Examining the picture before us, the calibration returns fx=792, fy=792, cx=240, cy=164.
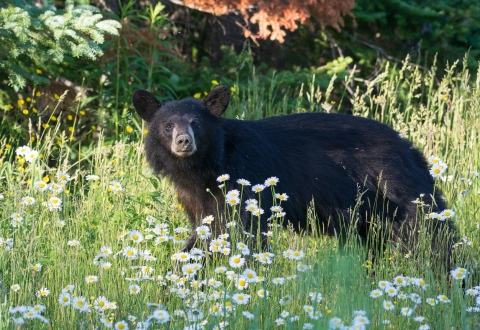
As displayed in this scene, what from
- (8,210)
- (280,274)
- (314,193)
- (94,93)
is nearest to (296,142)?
(314,193)

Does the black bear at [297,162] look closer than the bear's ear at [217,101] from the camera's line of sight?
Yes

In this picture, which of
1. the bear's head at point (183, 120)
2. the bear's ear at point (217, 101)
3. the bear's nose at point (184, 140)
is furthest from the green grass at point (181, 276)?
the bear's ear at point (217, 101)

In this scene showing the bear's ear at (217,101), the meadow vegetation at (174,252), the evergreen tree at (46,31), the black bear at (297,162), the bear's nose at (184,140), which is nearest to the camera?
the meadow vegetation at (174,252)

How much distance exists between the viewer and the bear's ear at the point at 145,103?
18.2 ft

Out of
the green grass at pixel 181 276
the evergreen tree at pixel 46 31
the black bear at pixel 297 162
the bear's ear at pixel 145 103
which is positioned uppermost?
the evergreen tree at pixel 46 31

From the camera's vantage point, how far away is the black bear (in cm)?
536

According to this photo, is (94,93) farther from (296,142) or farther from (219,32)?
(296,142)

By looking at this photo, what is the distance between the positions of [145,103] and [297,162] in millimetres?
1155

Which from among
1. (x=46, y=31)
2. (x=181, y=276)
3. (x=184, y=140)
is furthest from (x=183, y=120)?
(x=46, y=31)

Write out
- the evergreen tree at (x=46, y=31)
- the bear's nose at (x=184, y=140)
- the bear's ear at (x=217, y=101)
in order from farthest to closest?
the evergreen tree at (x=46, y=31)
the bear's ear at (x=217, y=101)
the bear's nose at (x=184, y=140)

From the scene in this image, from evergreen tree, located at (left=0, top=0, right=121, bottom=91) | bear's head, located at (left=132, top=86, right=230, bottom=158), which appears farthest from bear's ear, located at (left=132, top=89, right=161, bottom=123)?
evergreen tree, located at (left=0, top=0, right=121, bottom=91)

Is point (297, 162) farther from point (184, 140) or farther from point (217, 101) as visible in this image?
point (184, 140)

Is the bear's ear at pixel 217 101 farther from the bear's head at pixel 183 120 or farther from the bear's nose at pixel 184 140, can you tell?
the bear's nose at pixel 184 140

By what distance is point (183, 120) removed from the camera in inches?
209
